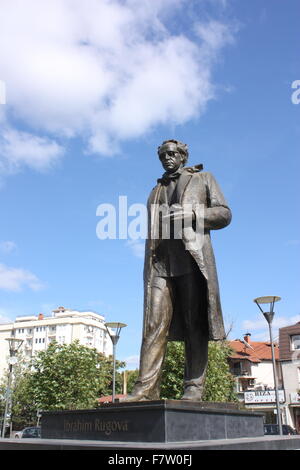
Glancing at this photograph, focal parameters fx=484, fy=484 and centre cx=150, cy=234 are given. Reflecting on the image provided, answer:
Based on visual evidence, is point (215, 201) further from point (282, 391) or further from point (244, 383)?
point (244, 383)

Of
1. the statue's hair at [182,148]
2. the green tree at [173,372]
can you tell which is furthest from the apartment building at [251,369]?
the statue's hair at [182,148]

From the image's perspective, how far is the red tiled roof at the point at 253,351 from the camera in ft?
176

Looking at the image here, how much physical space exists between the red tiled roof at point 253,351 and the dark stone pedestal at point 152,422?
4817 centimetres

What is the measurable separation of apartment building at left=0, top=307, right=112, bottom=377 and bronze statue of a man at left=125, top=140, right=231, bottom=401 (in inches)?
3218

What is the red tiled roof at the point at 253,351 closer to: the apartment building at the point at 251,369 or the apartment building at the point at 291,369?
the apartment building at the point at 251,369

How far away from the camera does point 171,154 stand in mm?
6324

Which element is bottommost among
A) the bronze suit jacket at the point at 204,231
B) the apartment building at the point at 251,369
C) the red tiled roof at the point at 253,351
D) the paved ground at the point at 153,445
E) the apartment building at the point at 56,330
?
the paved ground at the point at 153,445

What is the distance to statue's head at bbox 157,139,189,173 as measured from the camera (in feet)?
20.7

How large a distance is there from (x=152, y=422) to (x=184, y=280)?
6.57ft

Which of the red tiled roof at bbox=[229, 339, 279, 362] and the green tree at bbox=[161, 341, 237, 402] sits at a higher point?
the red tiled roof at bbox=[229, 339, 279, 362]

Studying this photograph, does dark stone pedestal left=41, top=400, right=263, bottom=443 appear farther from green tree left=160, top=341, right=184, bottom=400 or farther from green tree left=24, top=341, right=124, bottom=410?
green tree left=24, top=341, right=124, bottom=410

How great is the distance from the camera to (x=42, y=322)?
295 feet

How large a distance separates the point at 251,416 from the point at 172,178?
306 centimetres

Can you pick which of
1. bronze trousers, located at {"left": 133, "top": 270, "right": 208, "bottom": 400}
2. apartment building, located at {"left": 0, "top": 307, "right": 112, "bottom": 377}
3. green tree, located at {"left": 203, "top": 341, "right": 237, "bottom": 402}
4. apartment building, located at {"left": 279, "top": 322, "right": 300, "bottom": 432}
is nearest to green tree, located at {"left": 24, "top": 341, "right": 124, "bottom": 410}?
green tree, located at {"left": 203, "top": 341, "right": 237, "bottom": 402}
